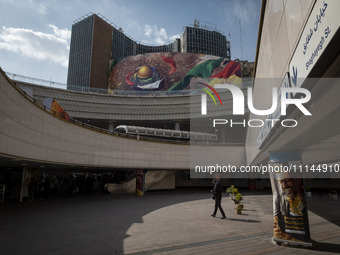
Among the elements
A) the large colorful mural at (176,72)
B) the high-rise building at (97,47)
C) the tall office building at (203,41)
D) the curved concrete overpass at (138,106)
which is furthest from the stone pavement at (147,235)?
the tall office building at (203,41)

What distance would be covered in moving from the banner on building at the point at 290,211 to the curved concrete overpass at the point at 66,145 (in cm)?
1020

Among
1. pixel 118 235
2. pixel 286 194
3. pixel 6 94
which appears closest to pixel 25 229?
pixel 118 235

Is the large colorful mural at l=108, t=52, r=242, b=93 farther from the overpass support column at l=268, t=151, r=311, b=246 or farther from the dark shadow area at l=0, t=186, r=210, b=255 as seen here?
the overpass support column at l=268, t=151, r=311, b=246

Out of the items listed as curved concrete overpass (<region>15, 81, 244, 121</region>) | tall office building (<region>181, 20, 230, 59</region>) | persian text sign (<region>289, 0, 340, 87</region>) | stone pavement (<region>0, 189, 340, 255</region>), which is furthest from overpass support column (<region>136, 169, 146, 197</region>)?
tall office building (<region>181, 20, 230, 59</region>)

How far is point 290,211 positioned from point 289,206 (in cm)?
15

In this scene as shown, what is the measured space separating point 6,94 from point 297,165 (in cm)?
1110

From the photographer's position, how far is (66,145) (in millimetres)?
14812

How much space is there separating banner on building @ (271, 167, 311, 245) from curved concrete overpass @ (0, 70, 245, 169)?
10.2m

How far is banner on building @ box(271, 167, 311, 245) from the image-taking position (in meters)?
6.70

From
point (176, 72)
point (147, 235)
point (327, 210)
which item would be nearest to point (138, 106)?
point (176, 72)

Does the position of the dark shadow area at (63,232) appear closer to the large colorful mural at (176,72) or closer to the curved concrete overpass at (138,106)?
the curved concrete overpass at (138,106)

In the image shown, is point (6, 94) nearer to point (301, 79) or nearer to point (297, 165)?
point (301, 79)

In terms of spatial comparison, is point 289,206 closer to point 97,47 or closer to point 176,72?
point 176,72

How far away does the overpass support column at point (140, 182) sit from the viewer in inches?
889
